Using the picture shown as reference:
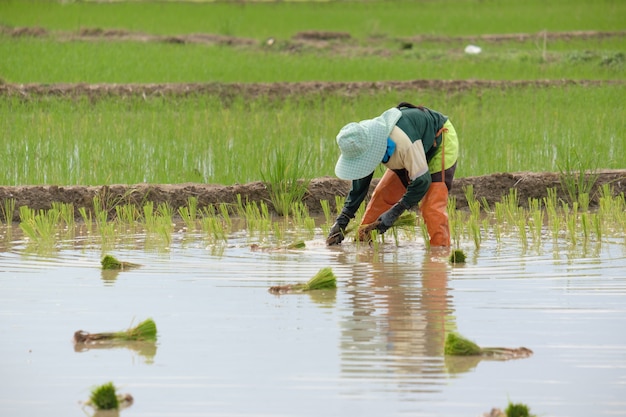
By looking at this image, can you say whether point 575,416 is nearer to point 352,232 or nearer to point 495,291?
point 495,291

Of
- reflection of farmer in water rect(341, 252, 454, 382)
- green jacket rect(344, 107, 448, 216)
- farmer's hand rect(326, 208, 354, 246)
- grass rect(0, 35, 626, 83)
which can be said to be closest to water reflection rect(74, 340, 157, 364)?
reflection of farmer in water rect(341, 252, 454, 382)

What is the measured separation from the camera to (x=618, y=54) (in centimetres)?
1543

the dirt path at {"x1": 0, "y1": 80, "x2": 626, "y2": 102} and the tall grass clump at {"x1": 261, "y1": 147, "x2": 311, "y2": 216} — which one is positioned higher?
the dirt path at {"x1": 0, "y1": 80, "x2": 626, "y2": 102}

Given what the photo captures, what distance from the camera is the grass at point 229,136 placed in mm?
7926

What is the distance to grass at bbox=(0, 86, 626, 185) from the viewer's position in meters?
7.93

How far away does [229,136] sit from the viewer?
29.2 feet

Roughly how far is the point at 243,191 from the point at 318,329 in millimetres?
3452

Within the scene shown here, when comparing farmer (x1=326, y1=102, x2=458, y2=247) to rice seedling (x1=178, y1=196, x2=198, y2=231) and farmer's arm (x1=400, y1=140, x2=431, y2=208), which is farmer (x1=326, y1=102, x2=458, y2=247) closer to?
farmer's arm (x1=400, y1=140, x2=431, y2=208)

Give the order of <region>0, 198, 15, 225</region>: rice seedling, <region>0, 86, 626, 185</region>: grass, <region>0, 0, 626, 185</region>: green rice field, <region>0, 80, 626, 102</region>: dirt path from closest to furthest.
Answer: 1. <region>0, 198, 15, 225</region>: rice seedling
2. <region>0, 86, 626, 185</region>: grass
3. <region>0, 0, 626, 185</region>: green rice field
4. <region>0, 80, 626, 102</region>: dirt path

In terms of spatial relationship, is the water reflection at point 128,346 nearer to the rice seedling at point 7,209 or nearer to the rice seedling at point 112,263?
the rice seedling at point 112,263

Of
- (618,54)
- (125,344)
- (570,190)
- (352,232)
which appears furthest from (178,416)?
(618,54)

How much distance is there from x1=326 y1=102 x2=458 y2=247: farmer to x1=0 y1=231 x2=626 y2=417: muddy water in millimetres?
204

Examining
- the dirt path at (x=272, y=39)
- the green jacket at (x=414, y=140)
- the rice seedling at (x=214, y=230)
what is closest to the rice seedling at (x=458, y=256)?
the green jacket at (x=414, y=140)

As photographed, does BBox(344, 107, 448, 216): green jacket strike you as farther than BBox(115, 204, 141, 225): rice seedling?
No
